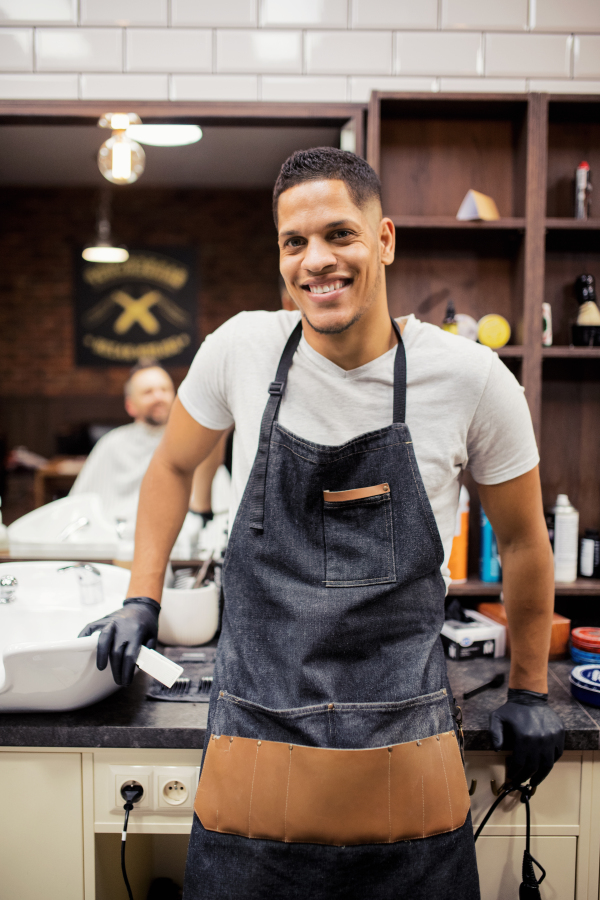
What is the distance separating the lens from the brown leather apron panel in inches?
35.9

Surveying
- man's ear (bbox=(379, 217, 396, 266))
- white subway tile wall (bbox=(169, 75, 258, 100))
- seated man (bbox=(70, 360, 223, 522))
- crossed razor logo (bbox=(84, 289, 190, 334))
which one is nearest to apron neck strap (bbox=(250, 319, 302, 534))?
man's ear (bbox=(379, 217, 396, 266))

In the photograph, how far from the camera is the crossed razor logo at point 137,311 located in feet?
17.1

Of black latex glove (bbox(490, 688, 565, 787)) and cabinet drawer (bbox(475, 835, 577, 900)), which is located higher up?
black latex glove (bbox(490, 688, 565, 787))

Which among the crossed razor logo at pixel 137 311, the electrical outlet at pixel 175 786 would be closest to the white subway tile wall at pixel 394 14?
the electrical outlet at pixel 175 786

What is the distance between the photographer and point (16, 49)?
1552mm

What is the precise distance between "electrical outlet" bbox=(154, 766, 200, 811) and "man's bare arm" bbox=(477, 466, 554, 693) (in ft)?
2.12

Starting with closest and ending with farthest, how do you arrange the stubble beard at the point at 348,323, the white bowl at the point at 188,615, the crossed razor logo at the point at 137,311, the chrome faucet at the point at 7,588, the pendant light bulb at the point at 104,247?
1. the stubble beard at the point at 348,323
2. the chrome faucet at the point at 7,588
3. the white bowl at the point at 188,615
4. the pendant light bulb at the point at 104,247
5. the crossed razor logo at the point at 137,311

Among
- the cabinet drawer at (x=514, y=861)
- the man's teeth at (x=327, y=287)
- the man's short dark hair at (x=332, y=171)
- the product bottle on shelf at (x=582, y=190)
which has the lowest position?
the cabinet drawer at (x=514, y=861)

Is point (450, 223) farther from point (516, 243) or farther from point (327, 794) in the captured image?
point (327, 794)

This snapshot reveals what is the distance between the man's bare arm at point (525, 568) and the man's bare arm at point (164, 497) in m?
0.57

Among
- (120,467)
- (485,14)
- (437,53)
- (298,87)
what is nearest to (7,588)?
(298,87)

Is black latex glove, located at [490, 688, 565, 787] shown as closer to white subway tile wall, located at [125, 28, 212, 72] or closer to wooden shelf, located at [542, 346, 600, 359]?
wooden shelf, located at [542, 346, 600, 359]

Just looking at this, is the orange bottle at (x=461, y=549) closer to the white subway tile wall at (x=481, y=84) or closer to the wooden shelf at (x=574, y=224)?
the wooden shelf at (x=574, y=224)

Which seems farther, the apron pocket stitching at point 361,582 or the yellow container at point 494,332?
the yellow container at point 494,332
